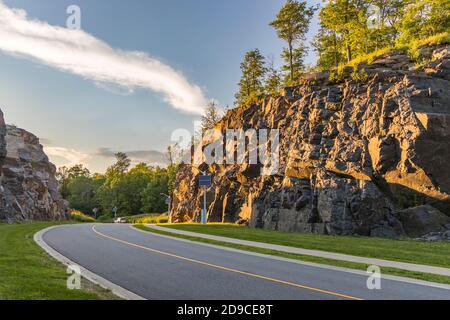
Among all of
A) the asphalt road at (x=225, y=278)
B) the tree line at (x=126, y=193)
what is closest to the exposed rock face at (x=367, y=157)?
the asphalt road at (x=225, y=278)

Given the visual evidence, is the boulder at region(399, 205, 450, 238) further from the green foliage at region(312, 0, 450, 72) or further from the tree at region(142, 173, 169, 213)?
the tree at region(142, 173, 169, 213)

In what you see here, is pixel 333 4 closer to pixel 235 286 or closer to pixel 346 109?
pixel 346 109

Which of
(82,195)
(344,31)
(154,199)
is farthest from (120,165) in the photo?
(344,31)

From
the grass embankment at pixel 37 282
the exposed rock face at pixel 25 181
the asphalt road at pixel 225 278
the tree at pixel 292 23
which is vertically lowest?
the asphalt road at pixel 225 278

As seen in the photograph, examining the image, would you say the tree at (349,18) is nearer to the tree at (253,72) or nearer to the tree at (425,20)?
the tree at (425,20)

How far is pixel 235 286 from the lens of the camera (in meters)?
9.73

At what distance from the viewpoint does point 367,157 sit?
2962cm

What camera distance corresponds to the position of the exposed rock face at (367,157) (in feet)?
86.0

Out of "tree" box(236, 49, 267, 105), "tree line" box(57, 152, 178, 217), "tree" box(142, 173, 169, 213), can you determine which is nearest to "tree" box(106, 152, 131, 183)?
"tree line" box(57, 152, 178, 217)

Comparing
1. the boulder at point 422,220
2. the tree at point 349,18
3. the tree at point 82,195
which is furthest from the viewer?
the tree at point 82,195

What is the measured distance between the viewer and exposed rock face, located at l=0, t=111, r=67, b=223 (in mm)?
42900

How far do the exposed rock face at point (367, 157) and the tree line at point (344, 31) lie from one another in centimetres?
672
